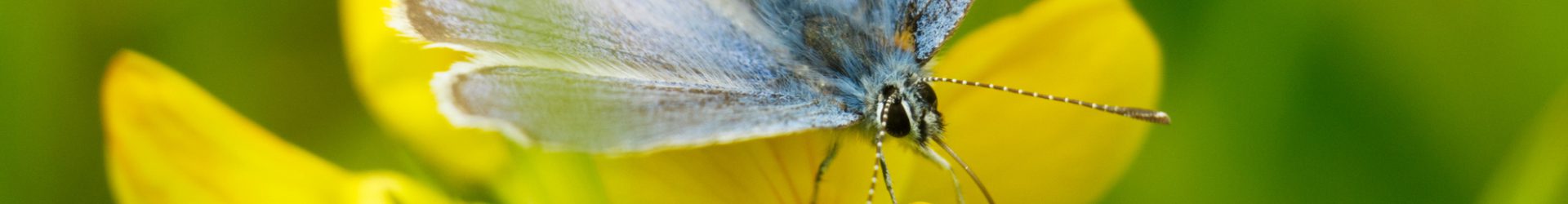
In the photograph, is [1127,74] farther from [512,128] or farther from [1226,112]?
[512,128]

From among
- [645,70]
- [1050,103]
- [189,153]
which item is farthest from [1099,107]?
[189,153]

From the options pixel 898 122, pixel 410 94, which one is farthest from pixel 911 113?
pixel 410 94

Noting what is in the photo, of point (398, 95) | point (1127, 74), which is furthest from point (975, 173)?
point (398, 95)

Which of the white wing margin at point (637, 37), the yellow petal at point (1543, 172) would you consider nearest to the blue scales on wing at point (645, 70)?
the white wing margin at point (637, 37)

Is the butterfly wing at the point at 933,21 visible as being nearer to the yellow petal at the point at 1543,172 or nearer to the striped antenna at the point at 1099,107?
the striped antenna at the point at 1099,107

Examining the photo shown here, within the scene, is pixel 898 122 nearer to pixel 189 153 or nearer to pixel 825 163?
pixel 825 163
